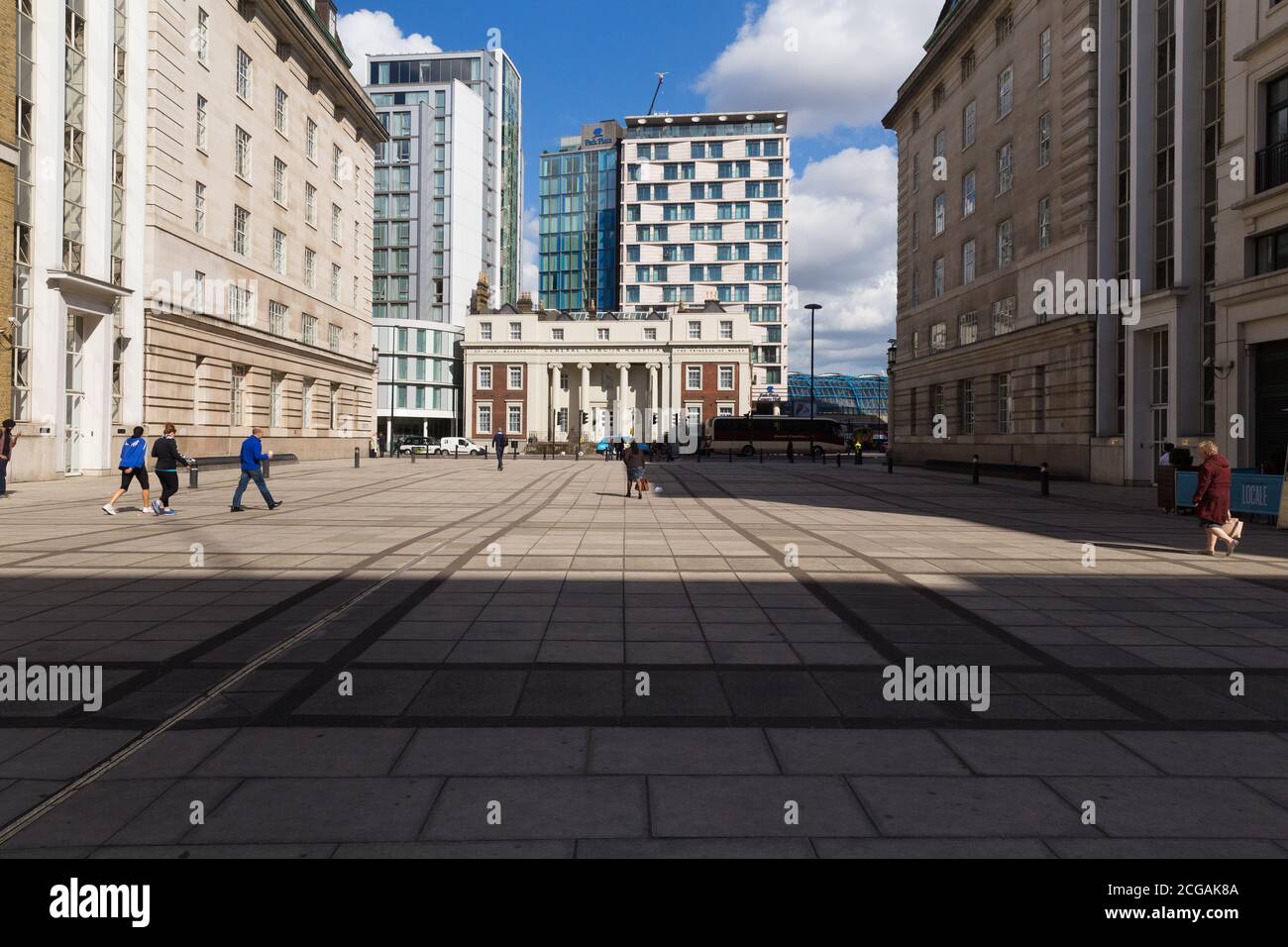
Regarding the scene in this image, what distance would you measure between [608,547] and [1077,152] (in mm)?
26901

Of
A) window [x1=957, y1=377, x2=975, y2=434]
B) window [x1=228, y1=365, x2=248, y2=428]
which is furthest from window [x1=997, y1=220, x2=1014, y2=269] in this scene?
window [x1=228, y1=365, x2=248, y2=428]

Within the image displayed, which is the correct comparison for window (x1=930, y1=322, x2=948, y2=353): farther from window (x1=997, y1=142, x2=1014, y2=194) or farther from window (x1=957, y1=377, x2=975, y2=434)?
window (x1=997, y1=142, x2=1014, y2=194)

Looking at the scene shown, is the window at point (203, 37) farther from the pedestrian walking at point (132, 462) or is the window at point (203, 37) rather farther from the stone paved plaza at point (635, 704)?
the stone paved plaza at point (635, 704)

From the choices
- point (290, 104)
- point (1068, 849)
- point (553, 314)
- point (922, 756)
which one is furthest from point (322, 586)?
point (553, 314)

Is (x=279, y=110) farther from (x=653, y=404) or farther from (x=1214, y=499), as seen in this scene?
(x=653, y=404)

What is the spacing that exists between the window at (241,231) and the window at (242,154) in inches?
58.0

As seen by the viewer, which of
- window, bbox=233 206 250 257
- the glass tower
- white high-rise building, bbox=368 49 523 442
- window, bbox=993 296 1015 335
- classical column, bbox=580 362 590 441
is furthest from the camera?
the glass tower

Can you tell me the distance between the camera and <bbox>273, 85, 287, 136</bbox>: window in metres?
40.2

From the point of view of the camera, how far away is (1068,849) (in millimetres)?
3381

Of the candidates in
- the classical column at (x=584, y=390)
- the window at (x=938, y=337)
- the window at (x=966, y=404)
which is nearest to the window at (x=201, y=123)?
the window at (x=938, y=337)

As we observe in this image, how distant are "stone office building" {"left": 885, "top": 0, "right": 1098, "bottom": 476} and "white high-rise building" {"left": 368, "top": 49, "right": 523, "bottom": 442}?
55.7 meters

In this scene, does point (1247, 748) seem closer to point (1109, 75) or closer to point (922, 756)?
point (922, 756)

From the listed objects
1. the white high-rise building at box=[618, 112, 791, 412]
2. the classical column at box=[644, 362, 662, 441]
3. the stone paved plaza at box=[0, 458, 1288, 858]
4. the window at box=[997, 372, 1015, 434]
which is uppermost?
the white high-rise building at box=[618, 112, 791, 412]
